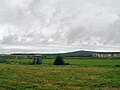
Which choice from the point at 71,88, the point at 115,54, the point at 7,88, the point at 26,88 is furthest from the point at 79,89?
the point at 115,54

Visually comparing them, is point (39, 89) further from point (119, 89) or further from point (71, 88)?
point (119, 89)

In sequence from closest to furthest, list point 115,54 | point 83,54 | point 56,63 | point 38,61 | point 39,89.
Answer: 1. point 39,89
2. point 56,63
3. point 38,61
4. point 83,54
5. point 115,54

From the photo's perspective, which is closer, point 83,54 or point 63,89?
point 63,89

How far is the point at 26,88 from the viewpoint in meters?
22.6

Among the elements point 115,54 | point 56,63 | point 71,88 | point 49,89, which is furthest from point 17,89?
point 115,54

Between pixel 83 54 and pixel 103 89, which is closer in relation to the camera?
pixel 103 89

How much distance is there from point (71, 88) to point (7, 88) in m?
4.66

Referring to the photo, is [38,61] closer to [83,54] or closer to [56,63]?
[56,63]

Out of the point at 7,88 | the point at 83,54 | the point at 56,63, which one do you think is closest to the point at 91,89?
the point at 7,88

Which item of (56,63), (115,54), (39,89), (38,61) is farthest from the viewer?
(115,54)

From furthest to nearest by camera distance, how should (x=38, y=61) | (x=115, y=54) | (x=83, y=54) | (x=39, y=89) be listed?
(x=115, y=54) < (x=83, y=54) < (x=38, y=61) < (x=39, y=89)

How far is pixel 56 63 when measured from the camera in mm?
69938

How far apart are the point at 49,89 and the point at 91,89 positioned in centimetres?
297

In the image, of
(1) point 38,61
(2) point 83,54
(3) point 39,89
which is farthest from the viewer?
(2) point 83,54
